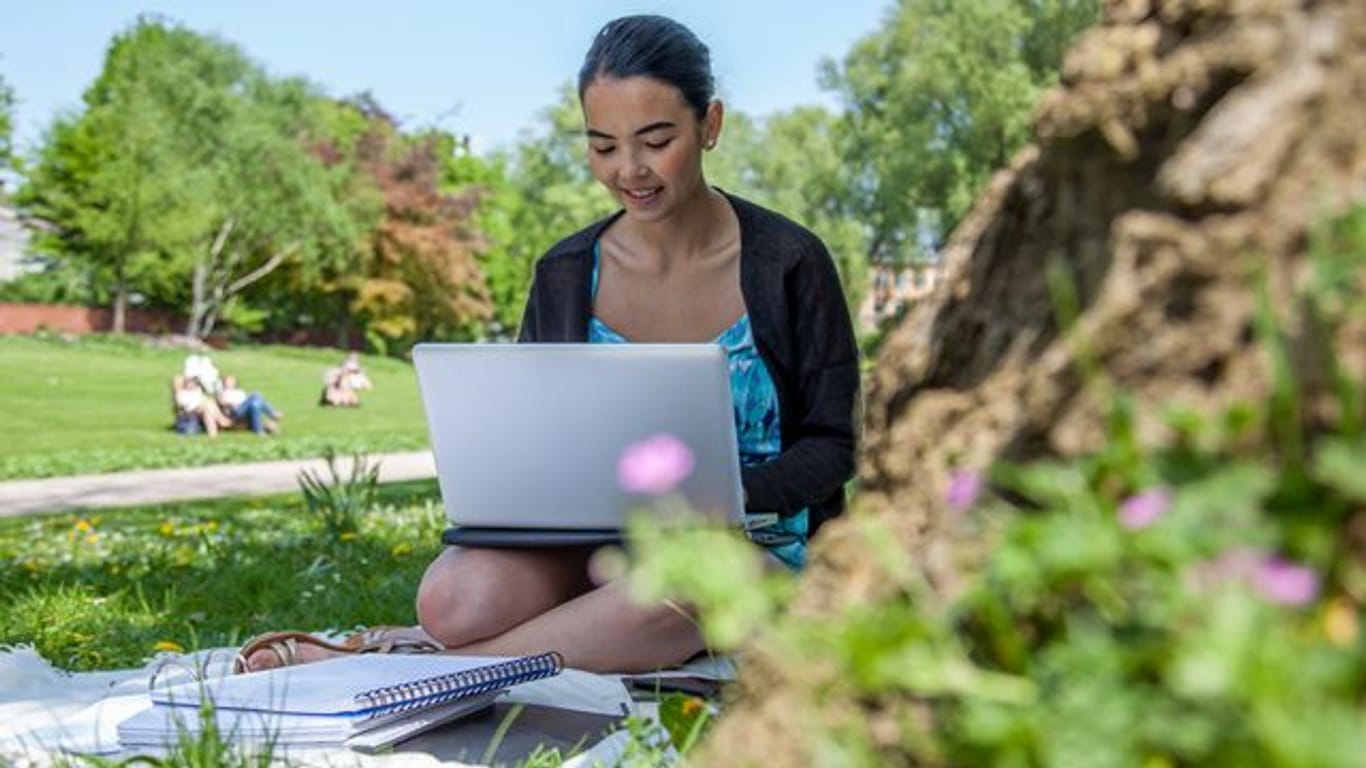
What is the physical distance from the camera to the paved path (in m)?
10.9

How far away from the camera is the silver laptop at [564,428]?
3.04 m

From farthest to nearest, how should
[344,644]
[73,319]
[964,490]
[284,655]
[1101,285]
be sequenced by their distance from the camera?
[73,319]
[344,644]
[284,655]
[1101,285]
[964,490]

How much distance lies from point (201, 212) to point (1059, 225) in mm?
38534

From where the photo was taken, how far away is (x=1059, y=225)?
1389 mm

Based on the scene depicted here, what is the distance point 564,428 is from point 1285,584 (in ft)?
7.56

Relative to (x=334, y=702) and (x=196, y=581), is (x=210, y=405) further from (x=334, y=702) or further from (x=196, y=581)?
(x=334, y=702)

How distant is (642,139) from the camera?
11.7ft

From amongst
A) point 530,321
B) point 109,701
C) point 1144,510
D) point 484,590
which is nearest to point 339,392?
point 530,321

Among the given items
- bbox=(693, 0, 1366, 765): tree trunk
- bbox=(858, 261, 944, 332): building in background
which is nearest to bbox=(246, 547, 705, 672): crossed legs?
bbox=(693, 0, 1366, 765): tree trunk

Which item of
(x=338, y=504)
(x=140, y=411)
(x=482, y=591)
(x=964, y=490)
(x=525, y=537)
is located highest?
(x=964, y=490)

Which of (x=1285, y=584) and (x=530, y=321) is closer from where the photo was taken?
(x=1285, y=584)

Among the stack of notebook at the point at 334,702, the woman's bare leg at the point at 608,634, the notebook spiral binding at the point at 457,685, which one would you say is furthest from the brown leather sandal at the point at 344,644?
the notebook spiral binding at the point at 457,685

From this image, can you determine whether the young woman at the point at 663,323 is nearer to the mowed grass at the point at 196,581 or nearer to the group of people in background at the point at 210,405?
the mowed grass at the point at 196,581

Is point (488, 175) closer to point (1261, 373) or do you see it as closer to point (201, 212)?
point (201, 212)
